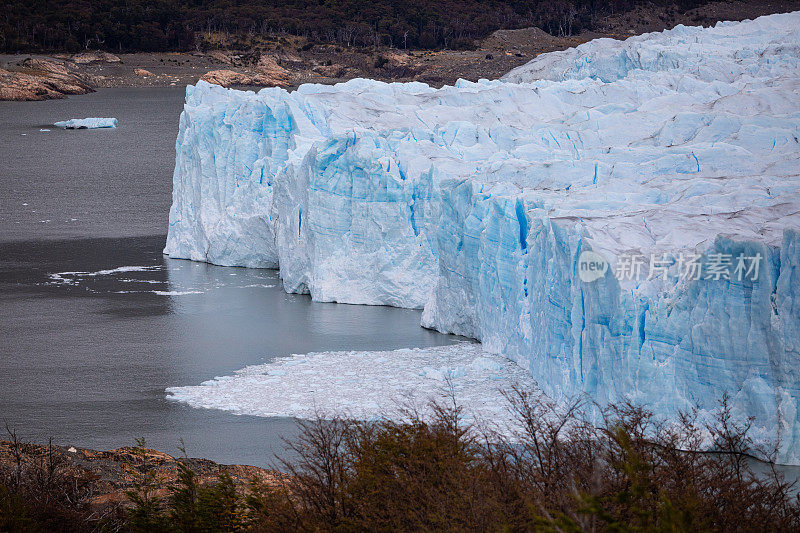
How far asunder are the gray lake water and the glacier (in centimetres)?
137

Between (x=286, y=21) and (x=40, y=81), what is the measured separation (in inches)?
979

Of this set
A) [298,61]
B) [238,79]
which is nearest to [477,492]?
[238,79]

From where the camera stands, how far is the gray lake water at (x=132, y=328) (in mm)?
14867

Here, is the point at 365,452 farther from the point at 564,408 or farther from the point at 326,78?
the point at 326,78

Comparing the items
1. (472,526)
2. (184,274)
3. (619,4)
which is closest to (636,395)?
(472,526)

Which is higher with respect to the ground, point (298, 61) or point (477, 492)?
point (298, 61)

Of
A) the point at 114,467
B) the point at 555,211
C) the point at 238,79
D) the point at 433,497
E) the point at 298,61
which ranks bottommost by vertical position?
the point at 114,467

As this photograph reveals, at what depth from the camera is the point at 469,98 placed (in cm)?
2820

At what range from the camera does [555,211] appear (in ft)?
52.7

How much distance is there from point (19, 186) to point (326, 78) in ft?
143
